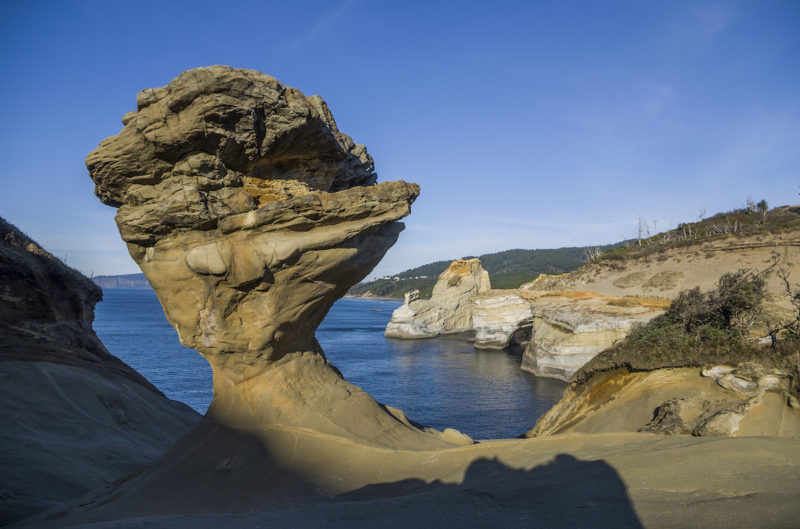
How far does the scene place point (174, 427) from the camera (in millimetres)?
12570

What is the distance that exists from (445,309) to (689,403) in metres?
47.7

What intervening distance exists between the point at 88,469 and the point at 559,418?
9.54m

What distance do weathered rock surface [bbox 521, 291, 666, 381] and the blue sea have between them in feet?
4.30

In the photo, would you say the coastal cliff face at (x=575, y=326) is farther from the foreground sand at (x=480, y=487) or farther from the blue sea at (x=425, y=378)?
the foreground sand at (x=480, y=487)

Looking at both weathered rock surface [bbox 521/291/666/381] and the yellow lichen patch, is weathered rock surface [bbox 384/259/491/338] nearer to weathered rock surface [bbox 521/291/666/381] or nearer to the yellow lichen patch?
weathered rock surface [bbox 521/291/666/381]

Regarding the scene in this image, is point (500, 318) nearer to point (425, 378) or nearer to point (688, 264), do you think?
point (425, 378)

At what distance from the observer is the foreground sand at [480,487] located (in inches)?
140

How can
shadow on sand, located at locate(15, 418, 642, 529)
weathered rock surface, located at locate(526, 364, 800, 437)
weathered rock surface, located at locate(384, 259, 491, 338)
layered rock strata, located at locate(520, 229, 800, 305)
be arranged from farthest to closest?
weathered rock surface, located at locate(384, 259, 491, 338)
layered rock strata, located at locate(520, 229, 800, 305)
weathered rock surface, located at locate(526, 364, 800, 437)
shadow on sand, located at locate(15, 418, 642, 529)

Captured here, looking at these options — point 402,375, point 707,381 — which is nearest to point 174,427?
point 707,381

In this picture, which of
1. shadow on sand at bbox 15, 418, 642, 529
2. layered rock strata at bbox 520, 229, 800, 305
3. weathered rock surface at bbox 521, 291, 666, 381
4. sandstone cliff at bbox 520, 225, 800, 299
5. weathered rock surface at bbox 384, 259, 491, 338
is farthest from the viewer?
weathered rock surface at bbox 384, 259, 491, 338

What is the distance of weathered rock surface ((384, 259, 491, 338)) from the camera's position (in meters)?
53.6

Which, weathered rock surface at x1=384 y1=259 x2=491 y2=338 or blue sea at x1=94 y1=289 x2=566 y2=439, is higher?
weathered rock surface at x1=384 y1=259 x2=491 y2=338

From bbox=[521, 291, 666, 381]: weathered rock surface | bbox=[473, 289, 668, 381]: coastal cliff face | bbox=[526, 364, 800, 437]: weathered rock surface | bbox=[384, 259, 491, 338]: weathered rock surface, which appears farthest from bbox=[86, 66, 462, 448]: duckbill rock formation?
bbox=[384, 259, 491, 338]: weathered rock surface

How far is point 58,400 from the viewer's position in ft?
33.8
